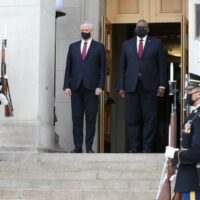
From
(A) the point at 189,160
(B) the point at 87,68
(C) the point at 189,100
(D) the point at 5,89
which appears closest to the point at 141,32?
(B) the point at 87,68

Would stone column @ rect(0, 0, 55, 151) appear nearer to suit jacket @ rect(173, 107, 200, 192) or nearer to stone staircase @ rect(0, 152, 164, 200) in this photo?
stone staircase @ rect(0, 152, 164, 200)

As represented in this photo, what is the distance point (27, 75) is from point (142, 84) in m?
1.92

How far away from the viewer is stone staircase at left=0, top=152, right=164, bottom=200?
8.98m

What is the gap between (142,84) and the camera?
1167 centimetres

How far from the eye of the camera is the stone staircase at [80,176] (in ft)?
29.5

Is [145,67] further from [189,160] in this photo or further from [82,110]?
[189,160]

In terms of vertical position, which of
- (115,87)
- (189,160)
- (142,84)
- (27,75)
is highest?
(27,75)

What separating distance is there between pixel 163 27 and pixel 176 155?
11.8 metres

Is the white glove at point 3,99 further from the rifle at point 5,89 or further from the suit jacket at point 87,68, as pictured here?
the suit jacket at point 87,68

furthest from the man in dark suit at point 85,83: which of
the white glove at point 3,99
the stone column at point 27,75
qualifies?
the white glove at point 3,99

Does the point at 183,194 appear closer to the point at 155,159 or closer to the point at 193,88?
the point at 193,88

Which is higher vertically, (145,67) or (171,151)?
(145,67)

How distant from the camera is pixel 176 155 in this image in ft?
21.4

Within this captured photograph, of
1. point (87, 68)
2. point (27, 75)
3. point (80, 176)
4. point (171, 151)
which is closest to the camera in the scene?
point (171, 151)
